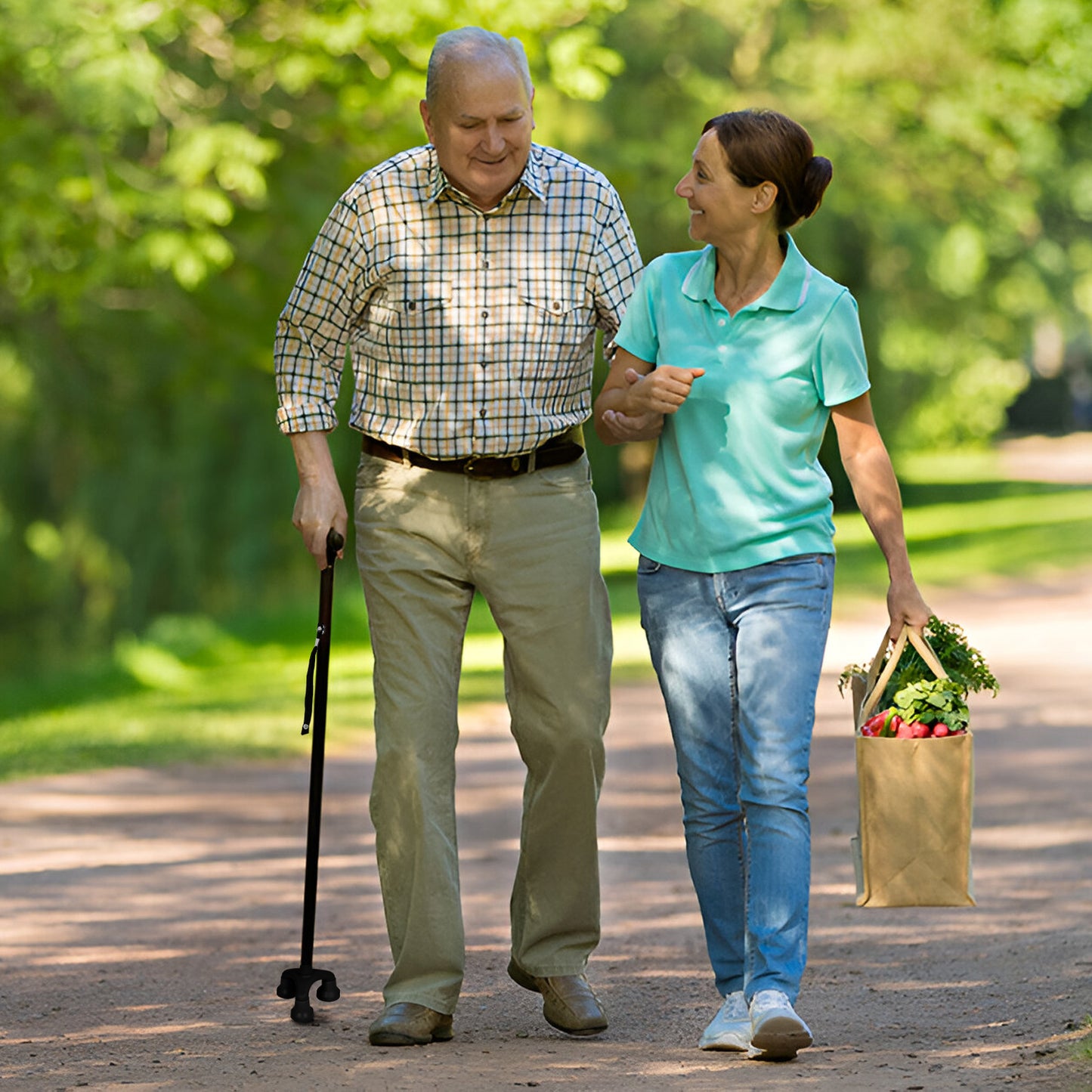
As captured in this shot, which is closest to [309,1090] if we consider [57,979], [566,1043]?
[566,1043]

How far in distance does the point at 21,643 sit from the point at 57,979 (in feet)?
36.8

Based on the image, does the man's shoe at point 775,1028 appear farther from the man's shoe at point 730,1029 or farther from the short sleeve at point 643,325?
the short sleeve at point 643,325

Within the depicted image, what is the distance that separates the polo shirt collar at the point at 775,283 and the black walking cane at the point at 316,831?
38.7 inches

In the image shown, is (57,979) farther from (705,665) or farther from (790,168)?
(790,168)

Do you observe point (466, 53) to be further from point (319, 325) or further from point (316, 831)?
point (316, 831)

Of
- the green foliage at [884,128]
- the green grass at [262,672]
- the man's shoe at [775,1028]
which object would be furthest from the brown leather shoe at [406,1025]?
the green foliage at [884,128]

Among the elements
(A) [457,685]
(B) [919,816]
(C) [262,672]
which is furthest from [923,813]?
(C) [262,672]

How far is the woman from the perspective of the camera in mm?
4238

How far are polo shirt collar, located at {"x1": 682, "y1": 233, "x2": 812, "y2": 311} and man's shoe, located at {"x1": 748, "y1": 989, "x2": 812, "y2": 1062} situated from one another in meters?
1.41

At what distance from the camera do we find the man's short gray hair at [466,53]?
437 centimetres

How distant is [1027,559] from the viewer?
1961cm

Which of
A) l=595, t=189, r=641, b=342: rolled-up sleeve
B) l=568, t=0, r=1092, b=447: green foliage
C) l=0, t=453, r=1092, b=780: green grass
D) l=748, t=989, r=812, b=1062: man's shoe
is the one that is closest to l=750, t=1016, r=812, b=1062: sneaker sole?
l=748, t=989, r=812, b=1062: man's shoe

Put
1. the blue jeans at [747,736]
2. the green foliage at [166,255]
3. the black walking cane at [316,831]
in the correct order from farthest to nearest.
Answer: the green foliage at [166,255], the black walking cane at [316,831], the blue jeans at [747,736]

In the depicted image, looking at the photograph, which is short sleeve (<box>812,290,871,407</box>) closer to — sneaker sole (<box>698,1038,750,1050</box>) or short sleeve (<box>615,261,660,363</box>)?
short sleeve (<box>615,261,660,363</box>)
